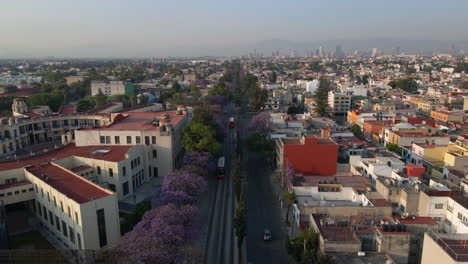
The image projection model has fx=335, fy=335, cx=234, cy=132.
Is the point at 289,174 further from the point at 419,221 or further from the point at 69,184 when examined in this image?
the point at 69,184

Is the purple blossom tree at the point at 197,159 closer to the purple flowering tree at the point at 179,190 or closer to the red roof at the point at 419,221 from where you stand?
the purple flowering tree at the point at 179,190

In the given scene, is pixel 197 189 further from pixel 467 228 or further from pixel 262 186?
pixel 467 228

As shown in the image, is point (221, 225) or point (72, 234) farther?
point (221, 225)

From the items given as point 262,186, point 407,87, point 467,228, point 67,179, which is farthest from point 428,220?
point 407,87

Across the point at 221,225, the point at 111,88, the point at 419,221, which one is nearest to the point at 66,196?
the point at 221,225

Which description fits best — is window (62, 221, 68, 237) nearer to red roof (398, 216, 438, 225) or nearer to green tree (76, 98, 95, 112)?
red roof (398, 216, 438, 225)

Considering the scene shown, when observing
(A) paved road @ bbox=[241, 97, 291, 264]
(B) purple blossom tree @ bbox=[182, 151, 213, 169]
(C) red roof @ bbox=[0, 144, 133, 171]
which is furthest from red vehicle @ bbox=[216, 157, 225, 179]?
(C) red roof @ bbox=[0, 144, 133, 171]
